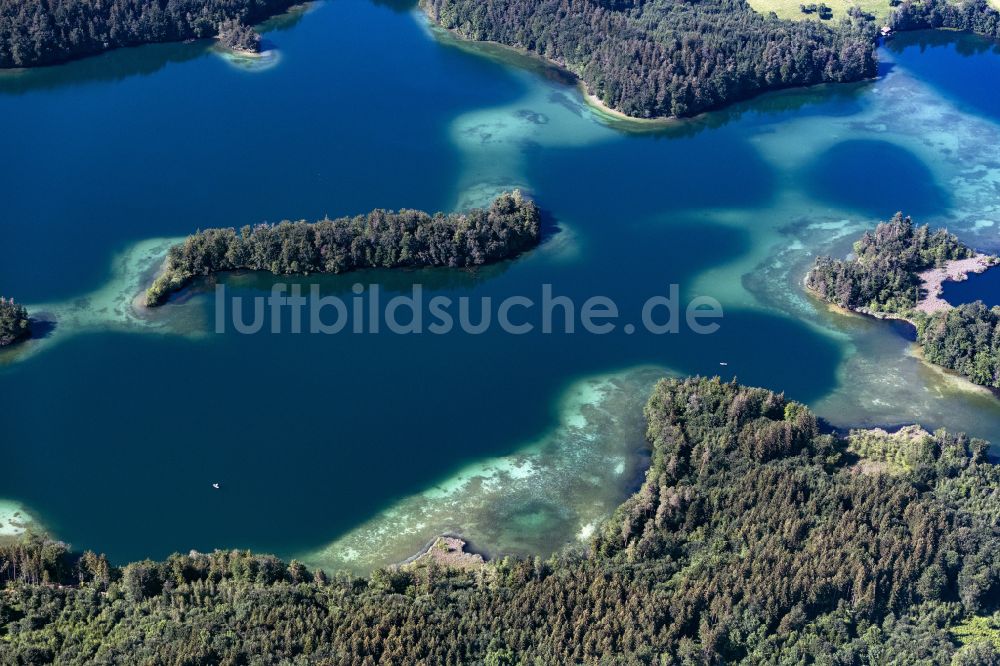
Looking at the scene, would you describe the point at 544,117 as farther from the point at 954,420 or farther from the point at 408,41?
the point at 954,420

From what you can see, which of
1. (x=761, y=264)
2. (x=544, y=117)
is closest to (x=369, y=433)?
(x=761, y=264)

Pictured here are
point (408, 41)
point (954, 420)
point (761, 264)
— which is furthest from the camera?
point (408, 41)

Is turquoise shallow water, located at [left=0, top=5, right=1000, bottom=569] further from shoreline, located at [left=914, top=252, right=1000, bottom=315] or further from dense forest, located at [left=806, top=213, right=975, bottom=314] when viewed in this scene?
shoreline, located at [left=914, top=252, right=1000, bottom=315]

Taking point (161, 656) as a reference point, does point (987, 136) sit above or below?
above

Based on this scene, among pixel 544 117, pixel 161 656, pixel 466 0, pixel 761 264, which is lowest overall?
pixel 161 656

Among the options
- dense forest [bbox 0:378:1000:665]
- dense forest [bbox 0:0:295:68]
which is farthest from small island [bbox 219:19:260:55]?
dense forest [bbox 0:378:1000:665]

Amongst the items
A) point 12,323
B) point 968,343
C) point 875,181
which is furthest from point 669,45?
point 12,323
